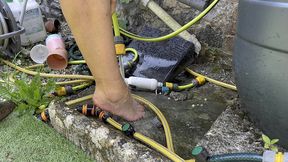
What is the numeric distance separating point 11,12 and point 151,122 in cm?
118

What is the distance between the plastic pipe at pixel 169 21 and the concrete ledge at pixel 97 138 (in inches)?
34.8

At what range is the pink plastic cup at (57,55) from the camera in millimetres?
2119

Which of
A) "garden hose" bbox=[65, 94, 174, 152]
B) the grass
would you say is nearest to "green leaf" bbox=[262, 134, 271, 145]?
"garden hose" bbox=[65, 94, 174, 152]

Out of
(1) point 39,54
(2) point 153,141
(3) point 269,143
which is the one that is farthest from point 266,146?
(1) point 39,54

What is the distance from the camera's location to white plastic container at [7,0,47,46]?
233 centimetres

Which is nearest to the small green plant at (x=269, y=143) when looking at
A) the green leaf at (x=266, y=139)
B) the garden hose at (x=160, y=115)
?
the green leaf at (x=266, y=139)

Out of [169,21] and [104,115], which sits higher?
[169,21]

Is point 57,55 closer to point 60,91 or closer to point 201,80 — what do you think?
point 60,91

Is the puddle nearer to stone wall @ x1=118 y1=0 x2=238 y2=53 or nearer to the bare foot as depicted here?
the bare foot

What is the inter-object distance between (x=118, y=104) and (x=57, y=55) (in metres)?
0.83

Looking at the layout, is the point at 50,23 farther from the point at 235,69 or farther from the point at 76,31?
the point at 235,69

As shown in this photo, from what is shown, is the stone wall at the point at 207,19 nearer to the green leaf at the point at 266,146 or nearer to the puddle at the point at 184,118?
the puddle at the point at 184,118

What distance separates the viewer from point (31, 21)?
2.38 m

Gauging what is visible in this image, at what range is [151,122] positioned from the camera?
1.52m
